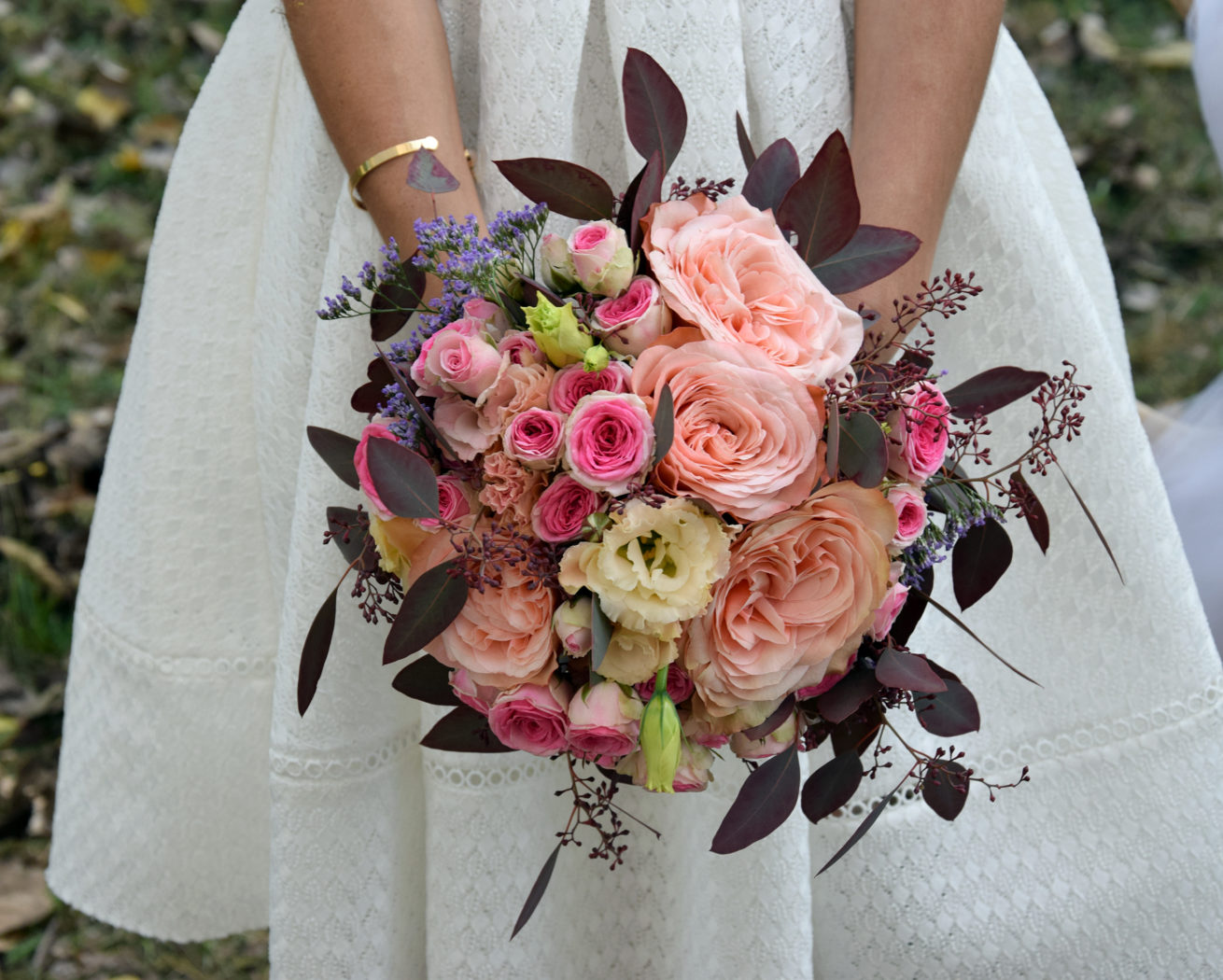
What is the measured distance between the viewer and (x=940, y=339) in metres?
1.17

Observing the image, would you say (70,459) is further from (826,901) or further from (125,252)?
(826,901)

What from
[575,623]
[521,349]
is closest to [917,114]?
[521,349]

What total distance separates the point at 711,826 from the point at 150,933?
790 millimetres

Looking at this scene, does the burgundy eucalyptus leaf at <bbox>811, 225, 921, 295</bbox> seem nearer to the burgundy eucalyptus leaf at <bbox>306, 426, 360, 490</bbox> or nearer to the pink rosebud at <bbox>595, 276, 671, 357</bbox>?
the pink rosebud at <bbox>595, 276, 671, 357</bbox>

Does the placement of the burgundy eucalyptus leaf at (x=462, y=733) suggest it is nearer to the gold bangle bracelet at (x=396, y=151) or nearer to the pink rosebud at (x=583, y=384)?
the pink rosebud at (x=583, y=384)

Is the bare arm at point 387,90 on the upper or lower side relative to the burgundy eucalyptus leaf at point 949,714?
upper

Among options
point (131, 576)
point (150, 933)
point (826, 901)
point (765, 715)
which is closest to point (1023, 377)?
point (765, 715)

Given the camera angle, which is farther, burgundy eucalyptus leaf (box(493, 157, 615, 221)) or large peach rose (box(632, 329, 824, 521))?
burgundy eucalyptus leaf (box(493, 157, 615, 221))

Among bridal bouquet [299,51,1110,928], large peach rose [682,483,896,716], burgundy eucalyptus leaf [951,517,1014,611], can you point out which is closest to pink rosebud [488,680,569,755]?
bridal bouquet [299,51,1110,928]

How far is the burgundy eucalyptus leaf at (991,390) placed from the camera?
31.9 inches

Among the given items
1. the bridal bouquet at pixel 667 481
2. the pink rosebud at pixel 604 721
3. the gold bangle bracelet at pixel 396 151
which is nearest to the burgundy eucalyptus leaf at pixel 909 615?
the bridal bouquet at pixel 667 481

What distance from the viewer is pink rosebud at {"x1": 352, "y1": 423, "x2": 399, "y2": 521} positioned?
2.30ft

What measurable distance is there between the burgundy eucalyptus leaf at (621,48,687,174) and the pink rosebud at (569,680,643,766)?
0.37m

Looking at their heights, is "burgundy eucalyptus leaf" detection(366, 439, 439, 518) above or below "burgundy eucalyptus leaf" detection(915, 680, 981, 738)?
above
